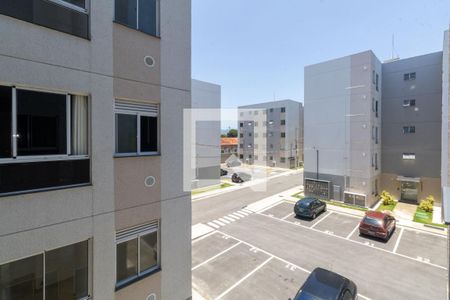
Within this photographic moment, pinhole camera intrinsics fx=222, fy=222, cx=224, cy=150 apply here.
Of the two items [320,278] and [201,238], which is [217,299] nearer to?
[320,278]

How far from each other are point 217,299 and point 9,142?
26.0 feet

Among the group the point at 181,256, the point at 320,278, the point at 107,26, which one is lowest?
the point at 320,278

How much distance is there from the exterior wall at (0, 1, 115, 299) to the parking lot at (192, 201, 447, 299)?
5.86 metres

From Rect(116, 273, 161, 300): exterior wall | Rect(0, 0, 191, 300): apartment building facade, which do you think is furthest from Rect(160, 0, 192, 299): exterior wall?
Rect(116, 273, 161, 300): exterior wall

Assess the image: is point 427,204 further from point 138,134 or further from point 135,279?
point 138,134

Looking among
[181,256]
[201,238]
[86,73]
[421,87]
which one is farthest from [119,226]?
[421,87]

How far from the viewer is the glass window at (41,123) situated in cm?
347

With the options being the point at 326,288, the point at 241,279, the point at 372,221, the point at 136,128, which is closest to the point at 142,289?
the point at 136,128

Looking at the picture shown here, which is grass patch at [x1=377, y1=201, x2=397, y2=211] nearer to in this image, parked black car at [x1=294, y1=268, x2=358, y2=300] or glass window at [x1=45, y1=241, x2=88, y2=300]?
parked black car at [x1=294, y1=268, x2=358, y2=300]

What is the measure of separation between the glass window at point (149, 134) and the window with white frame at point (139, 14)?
1.96 m

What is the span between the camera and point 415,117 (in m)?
19.6

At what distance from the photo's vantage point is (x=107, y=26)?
4.25m

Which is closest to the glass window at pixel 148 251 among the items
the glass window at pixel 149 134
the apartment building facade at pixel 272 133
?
the glass window at pixel 149 134

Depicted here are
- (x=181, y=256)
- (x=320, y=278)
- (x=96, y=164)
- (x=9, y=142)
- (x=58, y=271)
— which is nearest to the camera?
(x=9, y=142)
